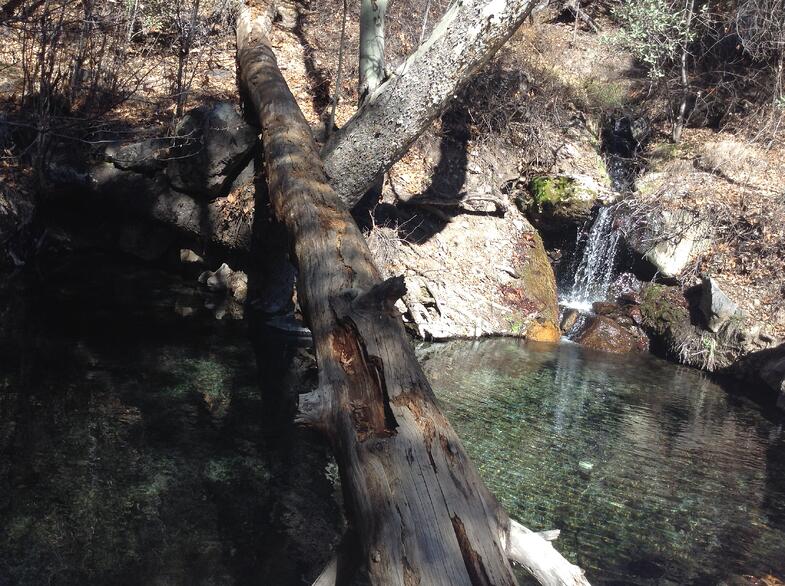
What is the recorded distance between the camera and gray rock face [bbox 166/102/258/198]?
7492mm

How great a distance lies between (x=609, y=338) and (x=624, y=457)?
374cm

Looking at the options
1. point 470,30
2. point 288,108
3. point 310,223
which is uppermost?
point 470,30

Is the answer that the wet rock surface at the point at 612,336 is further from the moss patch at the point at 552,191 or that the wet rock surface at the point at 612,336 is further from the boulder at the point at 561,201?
the moss patch at the point at 552,191

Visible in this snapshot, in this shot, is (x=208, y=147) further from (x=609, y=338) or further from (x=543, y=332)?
(x=609, y=338)

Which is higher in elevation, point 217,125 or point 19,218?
point 217,125

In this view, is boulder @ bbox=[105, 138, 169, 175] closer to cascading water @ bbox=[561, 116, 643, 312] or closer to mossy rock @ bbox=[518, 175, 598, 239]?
mossy rock @ bbox=[518, 175, 598, 239]

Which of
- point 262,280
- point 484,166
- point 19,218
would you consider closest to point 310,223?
point 262,280

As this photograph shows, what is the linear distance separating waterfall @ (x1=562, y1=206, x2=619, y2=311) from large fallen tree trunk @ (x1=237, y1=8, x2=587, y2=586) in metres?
6.11

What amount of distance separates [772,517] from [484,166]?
6.52 m

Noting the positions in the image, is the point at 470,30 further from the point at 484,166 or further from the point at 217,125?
Result: the point at 484,166

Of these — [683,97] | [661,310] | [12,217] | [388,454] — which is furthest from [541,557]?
[683,97]

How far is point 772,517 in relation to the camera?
15.0ft

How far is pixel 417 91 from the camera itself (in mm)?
6551

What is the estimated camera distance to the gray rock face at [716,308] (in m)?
8.41
